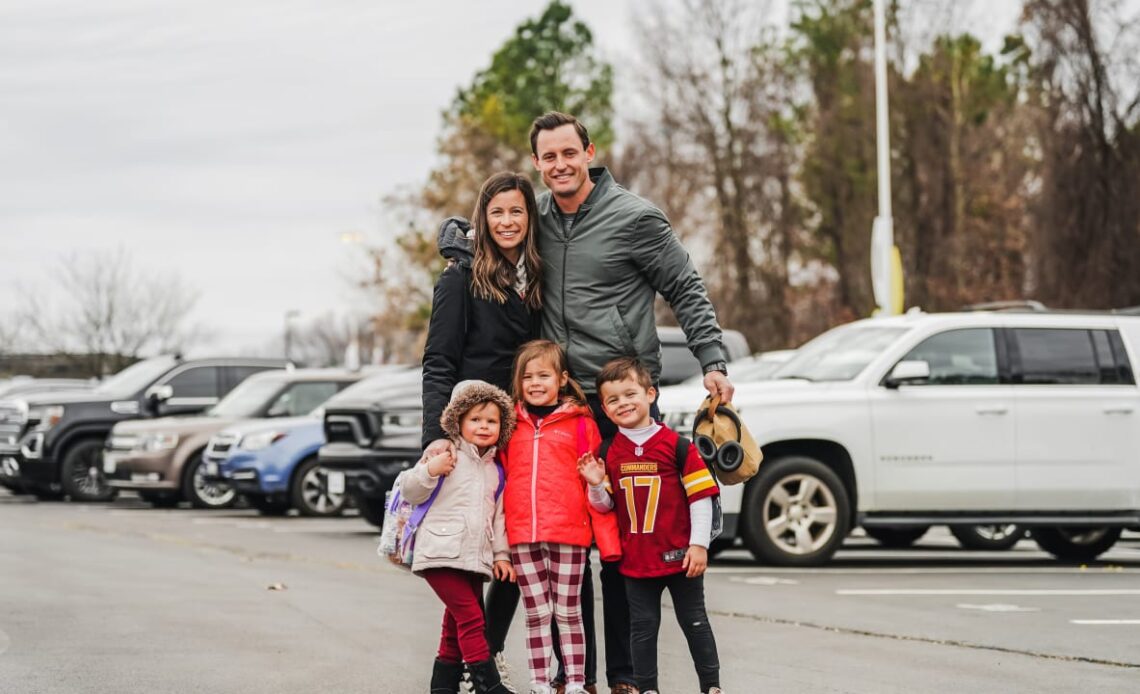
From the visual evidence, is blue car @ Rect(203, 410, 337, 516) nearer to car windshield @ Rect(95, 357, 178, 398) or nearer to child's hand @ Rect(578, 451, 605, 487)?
car windshield @ Rect(95, 357, 178, 398)

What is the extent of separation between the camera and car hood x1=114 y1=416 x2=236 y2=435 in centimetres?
2058

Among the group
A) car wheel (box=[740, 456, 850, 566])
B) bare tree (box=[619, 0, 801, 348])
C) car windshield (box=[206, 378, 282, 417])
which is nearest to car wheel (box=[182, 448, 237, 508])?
car windshield (box=[206, 378, 282, 417])

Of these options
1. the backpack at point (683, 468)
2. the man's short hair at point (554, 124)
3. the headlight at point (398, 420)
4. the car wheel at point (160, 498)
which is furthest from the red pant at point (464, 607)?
the car wheel at point (160, 498)

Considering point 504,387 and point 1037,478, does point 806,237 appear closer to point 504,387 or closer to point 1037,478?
point 1037,478

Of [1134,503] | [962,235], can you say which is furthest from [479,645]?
[962,235]

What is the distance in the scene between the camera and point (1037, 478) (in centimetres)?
1214

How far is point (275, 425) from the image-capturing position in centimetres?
1870

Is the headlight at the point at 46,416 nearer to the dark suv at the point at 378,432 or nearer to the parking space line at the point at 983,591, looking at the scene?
the dark suv at the point at 378,432

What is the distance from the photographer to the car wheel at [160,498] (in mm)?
21109

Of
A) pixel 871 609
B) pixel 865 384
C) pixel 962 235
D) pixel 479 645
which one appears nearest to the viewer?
pixel 479 645

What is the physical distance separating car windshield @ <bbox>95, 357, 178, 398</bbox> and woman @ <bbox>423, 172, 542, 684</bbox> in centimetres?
1805

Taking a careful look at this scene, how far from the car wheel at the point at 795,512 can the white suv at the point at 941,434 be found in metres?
0.01

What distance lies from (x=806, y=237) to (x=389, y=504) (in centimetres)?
3925

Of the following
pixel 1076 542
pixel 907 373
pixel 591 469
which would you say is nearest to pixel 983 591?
pixel 907 373
